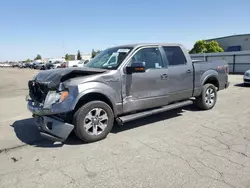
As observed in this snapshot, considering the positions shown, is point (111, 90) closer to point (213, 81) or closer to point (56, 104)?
point (56, 104)

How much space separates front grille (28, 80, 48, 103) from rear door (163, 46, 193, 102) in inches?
116

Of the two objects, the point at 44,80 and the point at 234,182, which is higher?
the point at 44,80

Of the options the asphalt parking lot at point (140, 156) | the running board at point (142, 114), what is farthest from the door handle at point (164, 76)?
the asphalt parking lot at point (140, 156)

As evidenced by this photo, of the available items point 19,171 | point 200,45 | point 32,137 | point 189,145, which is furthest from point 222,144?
point 200,45

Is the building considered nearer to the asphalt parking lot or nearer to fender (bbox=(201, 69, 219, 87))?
fender (bbox=(201, 69, 219, 87))

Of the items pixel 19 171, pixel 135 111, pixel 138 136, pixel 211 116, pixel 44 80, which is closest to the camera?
pixel 19 171

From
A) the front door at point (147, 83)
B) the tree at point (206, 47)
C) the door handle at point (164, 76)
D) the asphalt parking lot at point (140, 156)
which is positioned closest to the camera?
the asphalt parking lot at point (140, 156)

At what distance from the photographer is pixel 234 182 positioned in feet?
9.75

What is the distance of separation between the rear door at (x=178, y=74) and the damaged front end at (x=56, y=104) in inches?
83.3

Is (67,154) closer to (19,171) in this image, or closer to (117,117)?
(19,171)

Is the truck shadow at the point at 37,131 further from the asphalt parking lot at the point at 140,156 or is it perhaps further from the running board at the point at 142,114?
the running board at the point at 142,114

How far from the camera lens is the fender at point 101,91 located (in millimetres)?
4172

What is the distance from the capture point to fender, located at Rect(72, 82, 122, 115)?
4.17 m

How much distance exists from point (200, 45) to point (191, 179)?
1682 inches
